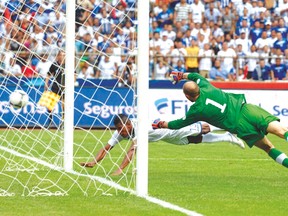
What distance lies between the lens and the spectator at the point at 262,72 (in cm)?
2681

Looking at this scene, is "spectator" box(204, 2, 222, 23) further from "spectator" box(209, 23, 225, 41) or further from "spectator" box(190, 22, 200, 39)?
"spectator" box(190, 22, 200, 39)

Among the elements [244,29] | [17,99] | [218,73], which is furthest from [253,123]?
[244,29]

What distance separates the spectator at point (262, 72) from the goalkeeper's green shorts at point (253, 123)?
1403cm

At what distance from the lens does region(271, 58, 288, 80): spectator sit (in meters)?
26.8

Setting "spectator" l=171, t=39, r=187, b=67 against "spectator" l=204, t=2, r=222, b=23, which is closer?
"spectator" l=171, t=39, r=187, b=67

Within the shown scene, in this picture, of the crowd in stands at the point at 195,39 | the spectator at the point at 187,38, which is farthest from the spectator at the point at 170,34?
the spectator at the point at 187,38

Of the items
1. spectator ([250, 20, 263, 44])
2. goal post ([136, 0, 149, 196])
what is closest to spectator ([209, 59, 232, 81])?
spectator ([250, 20, 263, 44])

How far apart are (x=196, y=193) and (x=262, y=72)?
15687mm

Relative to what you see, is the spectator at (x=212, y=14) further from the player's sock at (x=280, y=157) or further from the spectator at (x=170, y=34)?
the player's sock at (x=280, y=157)

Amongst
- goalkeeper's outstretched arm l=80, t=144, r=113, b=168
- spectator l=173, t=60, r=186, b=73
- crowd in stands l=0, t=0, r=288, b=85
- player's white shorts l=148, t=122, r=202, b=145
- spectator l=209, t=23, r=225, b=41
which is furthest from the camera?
spectator l=209, t=23, r=225, b=41

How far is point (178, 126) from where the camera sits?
41.8ft

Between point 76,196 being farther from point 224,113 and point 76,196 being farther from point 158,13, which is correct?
point 158,13

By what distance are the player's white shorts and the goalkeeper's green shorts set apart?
7.75ft

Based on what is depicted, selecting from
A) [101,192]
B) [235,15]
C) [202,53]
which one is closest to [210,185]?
[101,192]
